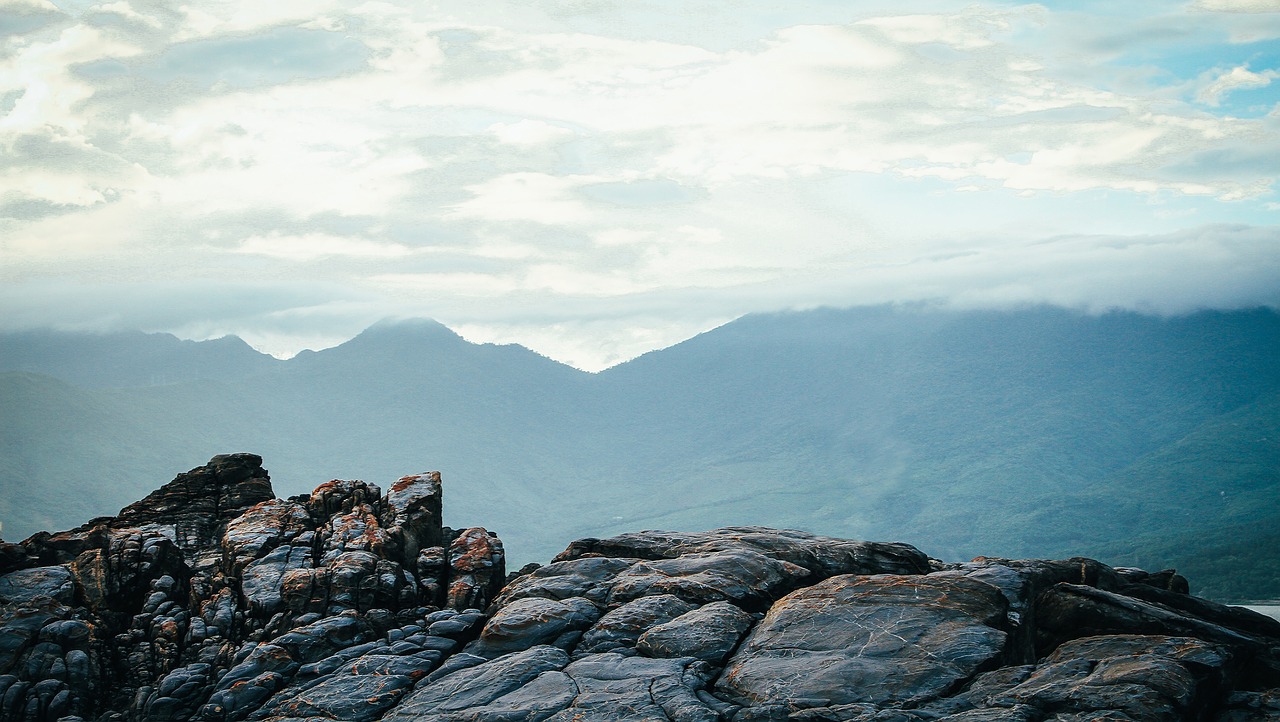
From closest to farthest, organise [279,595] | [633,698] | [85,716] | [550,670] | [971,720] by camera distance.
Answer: [971,720]
[633,698]
[550,670]
[85,716]
[279,595]

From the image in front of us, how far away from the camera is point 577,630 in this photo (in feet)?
145

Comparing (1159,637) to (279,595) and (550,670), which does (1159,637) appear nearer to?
(550,670)

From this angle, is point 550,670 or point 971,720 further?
point 550,670

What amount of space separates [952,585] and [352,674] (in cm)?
2788

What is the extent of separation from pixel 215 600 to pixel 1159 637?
45.8 metres

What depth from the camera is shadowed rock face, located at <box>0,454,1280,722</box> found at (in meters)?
35.5

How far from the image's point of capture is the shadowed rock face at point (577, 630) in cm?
3553

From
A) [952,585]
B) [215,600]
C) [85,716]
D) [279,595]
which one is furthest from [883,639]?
[85,716]

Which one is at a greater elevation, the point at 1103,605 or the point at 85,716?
the point at 1103,605

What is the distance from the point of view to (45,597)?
→ 4938 cm

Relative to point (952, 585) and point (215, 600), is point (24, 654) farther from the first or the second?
point (952, 585)

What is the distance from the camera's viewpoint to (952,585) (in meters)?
42.4

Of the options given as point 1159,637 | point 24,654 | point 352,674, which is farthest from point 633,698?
point 24,654

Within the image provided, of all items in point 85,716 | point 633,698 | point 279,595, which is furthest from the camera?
point 279,595
